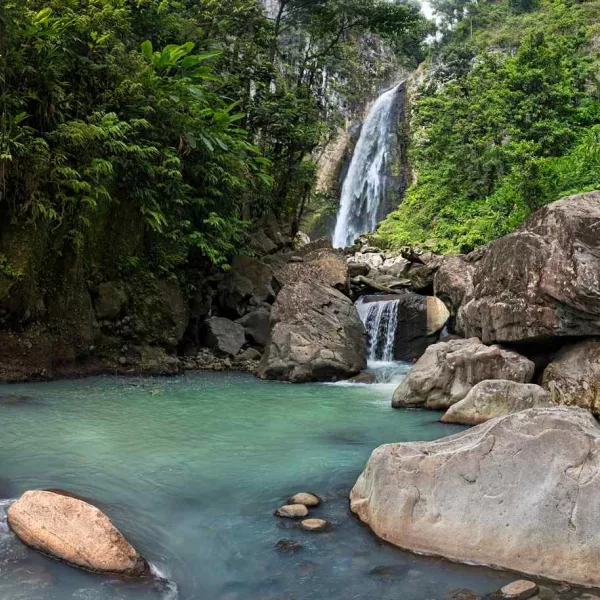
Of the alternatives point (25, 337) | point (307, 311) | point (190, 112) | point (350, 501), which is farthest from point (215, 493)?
point (190, 112)

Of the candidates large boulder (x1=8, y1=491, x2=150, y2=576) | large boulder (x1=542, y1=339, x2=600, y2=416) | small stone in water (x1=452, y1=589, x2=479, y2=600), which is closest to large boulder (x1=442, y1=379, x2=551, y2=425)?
large boulder (x1=542, y1=339, x2=600, y2=416)

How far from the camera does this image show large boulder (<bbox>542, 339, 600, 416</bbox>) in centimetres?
825

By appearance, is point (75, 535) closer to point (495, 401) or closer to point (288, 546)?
point (288, 546)

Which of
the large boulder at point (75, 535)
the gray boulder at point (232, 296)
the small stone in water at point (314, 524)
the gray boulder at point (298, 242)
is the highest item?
the gray boulder at point (298, 242)

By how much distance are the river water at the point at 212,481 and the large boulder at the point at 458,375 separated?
1.29 feet

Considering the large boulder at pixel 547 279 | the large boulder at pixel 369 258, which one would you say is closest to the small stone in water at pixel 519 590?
the large boulder at pixel 547 279

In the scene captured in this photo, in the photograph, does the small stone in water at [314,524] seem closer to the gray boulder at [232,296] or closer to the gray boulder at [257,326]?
the gray boulder at [257,326]

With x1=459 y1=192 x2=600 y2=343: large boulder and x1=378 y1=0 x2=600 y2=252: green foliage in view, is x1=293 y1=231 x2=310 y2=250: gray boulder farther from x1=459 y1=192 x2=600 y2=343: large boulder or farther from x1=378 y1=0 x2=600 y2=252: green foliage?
x1=459 y1=192 x2=600 y2=343: large boulder

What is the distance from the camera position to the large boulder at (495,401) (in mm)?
7633

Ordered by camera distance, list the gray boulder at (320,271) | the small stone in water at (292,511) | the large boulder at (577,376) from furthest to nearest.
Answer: the gray boulder at (320,271) → the large boulder at (577,376) → the small stone in water at (292,511)

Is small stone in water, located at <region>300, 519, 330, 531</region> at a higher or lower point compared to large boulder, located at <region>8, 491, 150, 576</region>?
lower

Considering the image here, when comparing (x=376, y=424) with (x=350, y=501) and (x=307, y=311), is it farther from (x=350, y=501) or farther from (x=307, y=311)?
(x=307, y=311)

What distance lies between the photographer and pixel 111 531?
12.1 ft

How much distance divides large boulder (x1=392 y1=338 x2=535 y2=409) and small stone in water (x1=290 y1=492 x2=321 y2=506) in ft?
14.6
